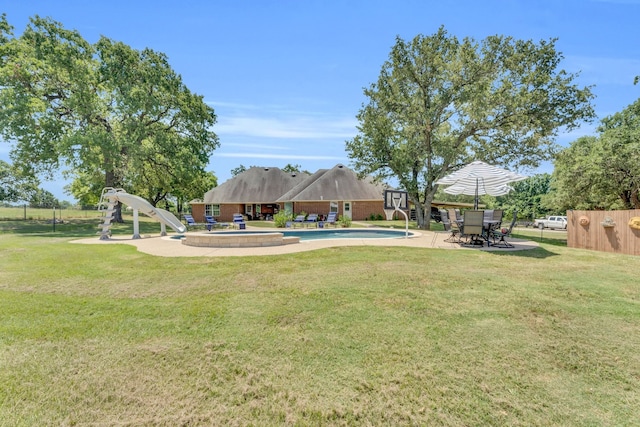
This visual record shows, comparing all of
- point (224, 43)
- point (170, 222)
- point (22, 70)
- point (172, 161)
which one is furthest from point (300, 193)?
point (22, 70)

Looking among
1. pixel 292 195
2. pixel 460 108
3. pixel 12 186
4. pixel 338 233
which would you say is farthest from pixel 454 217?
pixel 12 186

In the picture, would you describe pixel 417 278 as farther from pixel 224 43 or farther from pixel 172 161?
pixel 172 161

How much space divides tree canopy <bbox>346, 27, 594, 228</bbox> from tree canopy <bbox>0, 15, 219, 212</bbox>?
14.6 m

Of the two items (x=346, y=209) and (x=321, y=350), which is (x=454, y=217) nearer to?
(x=321, y=350)

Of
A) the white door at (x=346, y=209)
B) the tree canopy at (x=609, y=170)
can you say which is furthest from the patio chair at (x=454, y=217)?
the white door at (x=346, y=209)

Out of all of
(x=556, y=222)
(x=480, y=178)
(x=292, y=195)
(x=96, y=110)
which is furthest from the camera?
(x=292, y=195)

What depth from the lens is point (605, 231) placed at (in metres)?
10.5

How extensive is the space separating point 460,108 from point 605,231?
11.3 metres

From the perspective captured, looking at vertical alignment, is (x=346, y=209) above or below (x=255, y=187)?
below

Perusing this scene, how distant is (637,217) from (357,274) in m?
10.1

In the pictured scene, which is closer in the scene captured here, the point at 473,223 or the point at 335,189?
the point at 473,223

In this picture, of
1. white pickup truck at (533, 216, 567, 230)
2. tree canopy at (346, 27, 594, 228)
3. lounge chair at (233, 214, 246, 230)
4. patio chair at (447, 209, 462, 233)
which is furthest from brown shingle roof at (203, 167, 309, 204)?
Result: white pickup truck at (533, 216, 567, 230)

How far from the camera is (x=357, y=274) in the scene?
6.29 m

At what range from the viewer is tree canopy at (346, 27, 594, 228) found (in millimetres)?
17375
